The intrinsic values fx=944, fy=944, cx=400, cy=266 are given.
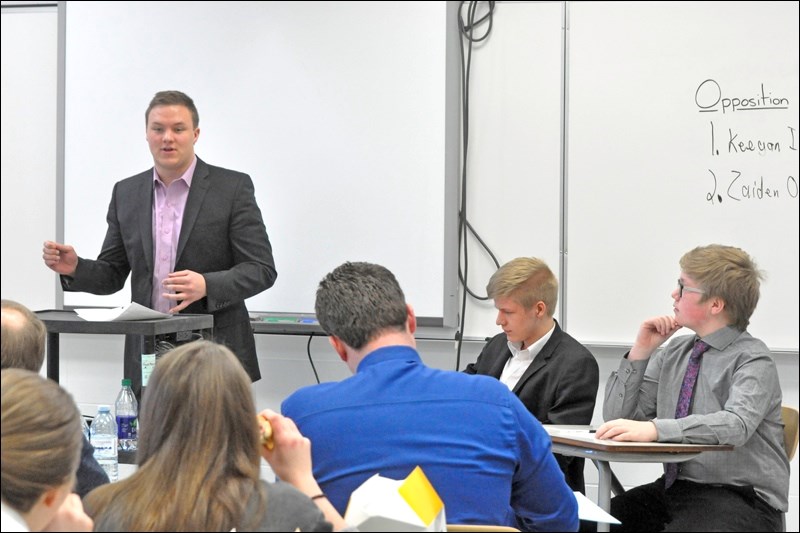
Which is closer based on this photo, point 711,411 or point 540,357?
point 711,411

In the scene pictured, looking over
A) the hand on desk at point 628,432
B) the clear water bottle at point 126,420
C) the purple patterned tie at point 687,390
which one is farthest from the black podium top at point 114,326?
the purple patterned tie at point 687,390

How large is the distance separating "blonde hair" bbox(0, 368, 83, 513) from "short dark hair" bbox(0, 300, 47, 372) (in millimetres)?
609

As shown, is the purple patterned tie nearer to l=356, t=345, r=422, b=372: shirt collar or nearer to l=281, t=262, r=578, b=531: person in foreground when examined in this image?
l=281, t=262, r=578, b=531: person in foreground

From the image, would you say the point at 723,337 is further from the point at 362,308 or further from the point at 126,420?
the point at 126,420

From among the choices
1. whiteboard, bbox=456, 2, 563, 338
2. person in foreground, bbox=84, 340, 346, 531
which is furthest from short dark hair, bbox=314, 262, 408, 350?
whiteboard, bbox=456, 2, 563, 338

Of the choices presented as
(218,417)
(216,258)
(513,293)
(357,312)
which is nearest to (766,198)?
(513,293)

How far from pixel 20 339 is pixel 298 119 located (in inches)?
100

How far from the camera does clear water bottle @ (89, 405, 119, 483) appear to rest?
2.73m

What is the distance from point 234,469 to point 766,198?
9.76 feet

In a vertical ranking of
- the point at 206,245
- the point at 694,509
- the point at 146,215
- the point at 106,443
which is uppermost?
the point at 146,215

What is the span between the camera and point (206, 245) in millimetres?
3537

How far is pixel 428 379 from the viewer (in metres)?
1.83

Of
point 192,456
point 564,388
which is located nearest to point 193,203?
point 564,388

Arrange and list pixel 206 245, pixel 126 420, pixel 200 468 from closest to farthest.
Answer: pixel 200 468, pixel 126 420, pixel 206 245
